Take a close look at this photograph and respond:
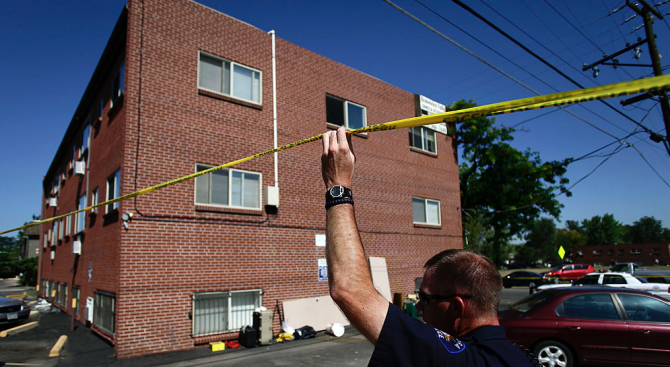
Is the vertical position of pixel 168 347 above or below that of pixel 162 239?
below

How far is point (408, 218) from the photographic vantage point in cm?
1756

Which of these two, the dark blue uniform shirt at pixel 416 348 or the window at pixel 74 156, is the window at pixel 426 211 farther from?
the dark blue uniform shirt at pixel 416 348

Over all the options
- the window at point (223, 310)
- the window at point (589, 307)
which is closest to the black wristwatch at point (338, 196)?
the window at point (589, 307)

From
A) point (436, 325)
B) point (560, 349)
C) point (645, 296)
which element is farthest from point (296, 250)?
point (436, 325)

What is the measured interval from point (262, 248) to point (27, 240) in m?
62.4

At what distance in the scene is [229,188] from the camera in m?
12.0

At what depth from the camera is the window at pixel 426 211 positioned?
60.1ft

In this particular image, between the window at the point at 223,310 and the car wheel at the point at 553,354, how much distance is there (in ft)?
24.2

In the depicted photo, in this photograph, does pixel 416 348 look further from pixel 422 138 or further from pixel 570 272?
pixel 570 272

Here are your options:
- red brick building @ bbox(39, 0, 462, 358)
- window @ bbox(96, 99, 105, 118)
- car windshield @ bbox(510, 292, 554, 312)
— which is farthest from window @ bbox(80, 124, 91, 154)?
car windshield @ bbox(510, 292, 554, 312)

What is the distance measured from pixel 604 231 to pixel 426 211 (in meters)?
109

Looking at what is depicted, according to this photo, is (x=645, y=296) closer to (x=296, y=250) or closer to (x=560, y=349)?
(x=560, y=349)

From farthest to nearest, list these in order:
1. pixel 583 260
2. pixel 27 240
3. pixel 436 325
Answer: pixel 583 260 → pixel 27 240 → pixel 436 325

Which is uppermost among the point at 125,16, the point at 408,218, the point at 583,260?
the point at 125,16
